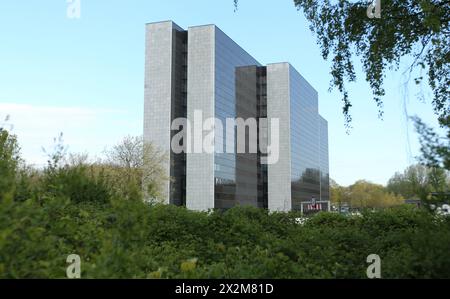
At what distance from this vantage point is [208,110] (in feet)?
287

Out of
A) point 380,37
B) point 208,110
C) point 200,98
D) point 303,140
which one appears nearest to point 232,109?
point 200,98

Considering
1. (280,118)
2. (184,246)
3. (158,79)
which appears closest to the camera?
(184,246)

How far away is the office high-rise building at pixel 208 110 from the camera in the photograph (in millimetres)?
85438

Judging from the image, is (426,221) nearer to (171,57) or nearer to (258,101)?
(171,57)

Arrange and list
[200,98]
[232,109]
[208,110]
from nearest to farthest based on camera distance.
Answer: [208,110] < [200,98] < [232,109]

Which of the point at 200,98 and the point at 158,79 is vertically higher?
the point at 158,79

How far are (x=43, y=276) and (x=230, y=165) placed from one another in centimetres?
8860

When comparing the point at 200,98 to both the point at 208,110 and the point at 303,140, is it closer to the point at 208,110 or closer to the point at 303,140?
the point at 208,110

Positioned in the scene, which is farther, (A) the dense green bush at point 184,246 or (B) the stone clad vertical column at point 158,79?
(B) the stone clad vertical column at point 158,79

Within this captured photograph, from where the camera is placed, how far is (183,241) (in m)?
8.66

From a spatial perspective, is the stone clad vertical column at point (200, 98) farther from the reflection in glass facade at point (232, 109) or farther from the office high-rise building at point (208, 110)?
the reflection in glass facade at point (232, 109)

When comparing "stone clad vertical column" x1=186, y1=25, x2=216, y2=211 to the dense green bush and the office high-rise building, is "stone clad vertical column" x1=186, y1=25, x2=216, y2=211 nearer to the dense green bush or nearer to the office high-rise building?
the office high-rise building

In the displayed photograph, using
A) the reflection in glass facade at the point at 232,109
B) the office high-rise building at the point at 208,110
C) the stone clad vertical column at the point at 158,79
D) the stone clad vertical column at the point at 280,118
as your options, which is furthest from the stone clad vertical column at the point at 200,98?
the stone clad vertical column at the point at 280,118
